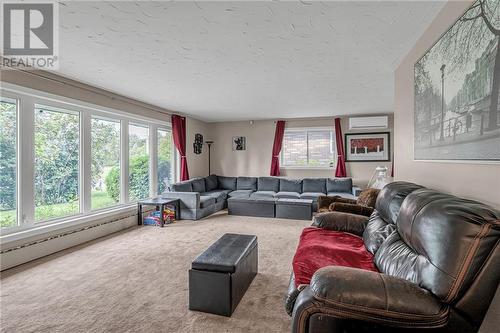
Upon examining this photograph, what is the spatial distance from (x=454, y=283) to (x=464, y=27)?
1.47 meters

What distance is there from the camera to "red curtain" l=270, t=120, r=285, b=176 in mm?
6383

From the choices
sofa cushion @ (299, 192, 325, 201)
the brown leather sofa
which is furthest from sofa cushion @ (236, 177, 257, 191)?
the brown leather sofa

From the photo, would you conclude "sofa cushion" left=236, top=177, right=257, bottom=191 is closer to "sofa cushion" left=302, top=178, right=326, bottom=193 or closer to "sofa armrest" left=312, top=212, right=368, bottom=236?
"sofa cushion" left=302, top=178, right=326, bottom=193

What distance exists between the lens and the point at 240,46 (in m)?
2.32

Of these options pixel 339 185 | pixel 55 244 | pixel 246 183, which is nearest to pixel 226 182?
pixel 246 183

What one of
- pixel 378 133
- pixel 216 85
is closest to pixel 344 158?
pixel 378 133

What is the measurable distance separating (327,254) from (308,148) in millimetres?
4878

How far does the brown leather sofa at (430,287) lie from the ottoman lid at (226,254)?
0.86 m

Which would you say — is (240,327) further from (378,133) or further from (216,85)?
(378,133)

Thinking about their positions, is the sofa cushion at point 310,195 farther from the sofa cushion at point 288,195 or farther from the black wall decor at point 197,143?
the black wall decor at point 197,143

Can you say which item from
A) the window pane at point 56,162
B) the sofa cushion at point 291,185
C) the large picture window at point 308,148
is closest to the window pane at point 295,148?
the large picture window at point 308,148

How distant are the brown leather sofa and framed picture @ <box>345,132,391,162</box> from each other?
512cm

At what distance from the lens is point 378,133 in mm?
5863

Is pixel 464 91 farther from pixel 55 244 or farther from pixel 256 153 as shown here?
pixel 256 153
